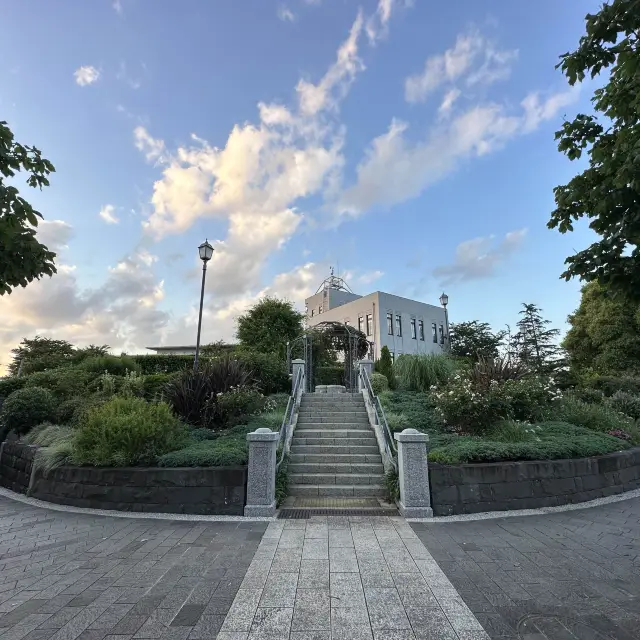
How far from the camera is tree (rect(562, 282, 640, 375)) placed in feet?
69.0

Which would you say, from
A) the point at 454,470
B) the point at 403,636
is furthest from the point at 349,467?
the point at 403,636

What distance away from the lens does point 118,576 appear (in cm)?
326

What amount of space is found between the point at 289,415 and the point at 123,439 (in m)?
3.51

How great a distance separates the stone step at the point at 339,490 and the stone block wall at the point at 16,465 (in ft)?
15.8

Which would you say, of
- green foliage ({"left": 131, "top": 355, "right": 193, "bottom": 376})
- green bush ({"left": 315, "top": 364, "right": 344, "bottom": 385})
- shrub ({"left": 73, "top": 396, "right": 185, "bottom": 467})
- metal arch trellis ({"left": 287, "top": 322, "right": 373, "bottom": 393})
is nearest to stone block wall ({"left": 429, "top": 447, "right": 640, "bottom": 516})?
shrub ({"left": 73, "top": 396, "right": 185, "bottom": 467})

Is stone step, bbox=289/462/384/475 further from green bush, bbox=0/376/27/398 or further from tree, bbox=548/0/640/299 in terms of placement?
green bush, bbox=0/376/27/398

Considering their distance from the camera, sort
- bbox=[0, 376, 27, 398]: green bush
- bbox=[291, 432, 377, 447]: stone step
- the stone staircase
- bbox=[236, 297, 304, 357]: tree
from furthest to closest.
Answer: bbox=[236, 297, 304, 357]: tree, bbox=[0, 376, 27, 398]: green bush, bbox=[291, 432, 377, 447]: stone step, the stone staircase

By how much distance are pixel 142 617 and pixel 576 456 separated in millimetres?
6344

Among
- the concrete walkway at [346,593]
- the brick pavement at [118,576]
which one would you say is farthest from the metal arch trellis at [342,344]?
the concrete walkway at [346,593]

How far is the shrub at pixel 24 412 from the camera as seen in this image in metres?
8.43

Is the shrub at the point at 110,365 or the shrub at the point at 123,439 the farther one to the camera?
the shrub at the point at 110,365

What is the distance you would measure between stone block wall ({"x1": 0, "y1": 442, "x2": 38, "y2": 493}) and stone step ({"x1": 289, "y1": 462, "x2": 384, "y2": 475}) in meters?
4.73

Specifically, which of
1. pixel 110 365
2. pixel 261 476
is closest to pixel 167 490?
pixel 261 476

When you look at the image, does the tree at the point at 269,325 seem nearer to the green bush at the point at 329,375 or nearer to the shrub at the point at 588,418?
the green bush at the point at 329,375
